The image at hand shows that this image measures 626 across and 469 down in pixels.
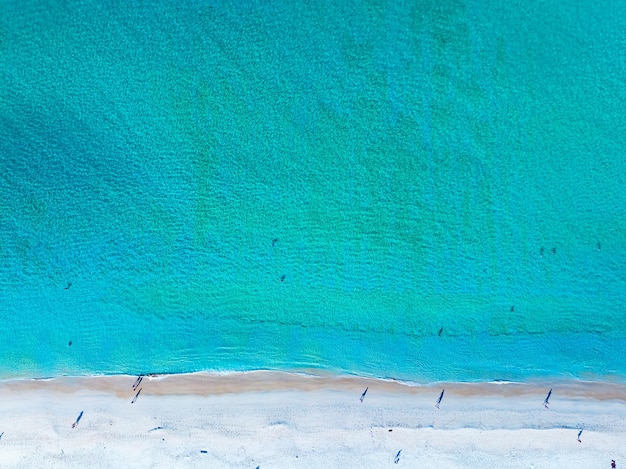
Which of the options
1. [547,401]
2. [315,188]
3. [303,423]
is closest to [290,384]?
[303,423]

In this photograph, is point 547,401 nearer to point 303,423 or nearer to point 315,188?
point 303,423

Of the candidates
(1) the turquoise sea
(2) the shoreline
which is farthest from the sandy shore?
(1) the turquoise sea

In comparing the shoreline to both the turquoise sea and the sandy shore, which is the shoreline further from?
the turquoise sea

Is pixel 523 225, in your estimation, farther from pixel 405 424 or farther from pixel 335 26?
pixel 335 26

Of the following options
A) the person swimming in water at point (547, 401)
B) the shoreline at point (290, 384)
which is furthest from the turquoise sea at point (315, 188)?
the person swimming in water at point (547, 401)

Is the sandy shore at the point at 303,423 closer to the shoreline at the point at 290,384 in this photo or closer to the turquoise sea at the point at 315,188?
the shoreline at the point at 290,384
